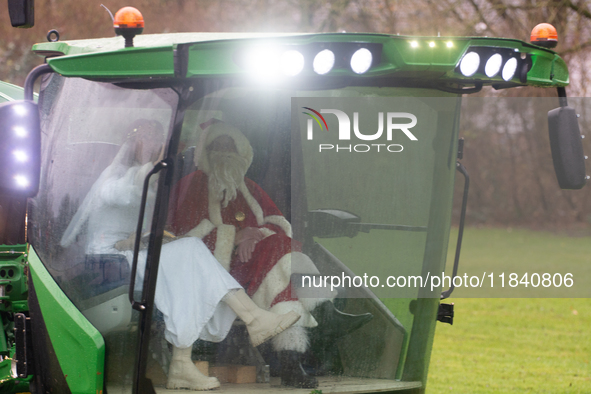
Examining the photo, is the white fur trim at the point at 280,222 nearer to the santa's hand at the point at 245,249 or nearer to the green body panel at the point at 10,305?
the santa's hand at the point at 245,249

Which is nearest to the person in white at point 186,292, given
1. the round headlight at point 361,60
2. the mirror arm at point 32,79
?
the mirror arm at point 32,79

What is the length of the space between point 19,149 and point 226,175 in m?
0.80

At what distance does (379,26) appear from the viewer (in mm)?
17969

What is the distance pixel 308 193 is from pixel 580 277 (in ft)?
38.6

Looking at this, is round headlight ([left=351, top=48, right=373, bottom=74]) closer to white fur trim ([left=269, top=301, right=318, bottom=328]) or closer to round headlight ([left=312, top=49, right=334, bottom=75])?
round headlight ([left=312, top=49, right=334, bottom=75])

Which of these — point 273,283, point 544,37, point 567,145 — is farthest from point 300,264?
point 544,37

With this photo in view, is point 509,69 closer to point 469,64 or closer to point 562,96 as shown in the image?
point 469,64

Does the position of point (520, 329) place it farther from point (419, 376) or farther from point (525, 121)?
point (525, 121)

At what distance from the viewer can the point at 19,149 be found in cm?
287

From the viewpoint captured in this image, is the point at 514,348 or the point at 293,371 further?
the point at 514,348

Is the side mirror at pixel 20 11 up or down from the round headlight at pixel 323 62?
up

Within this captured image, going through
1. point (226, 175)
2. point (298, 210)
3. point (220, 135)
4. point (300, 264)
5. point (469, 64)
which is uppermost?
point (469, 64)

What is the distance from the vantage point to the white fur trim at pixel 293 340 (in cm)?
293

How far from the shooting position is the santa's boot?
2.94 metres
